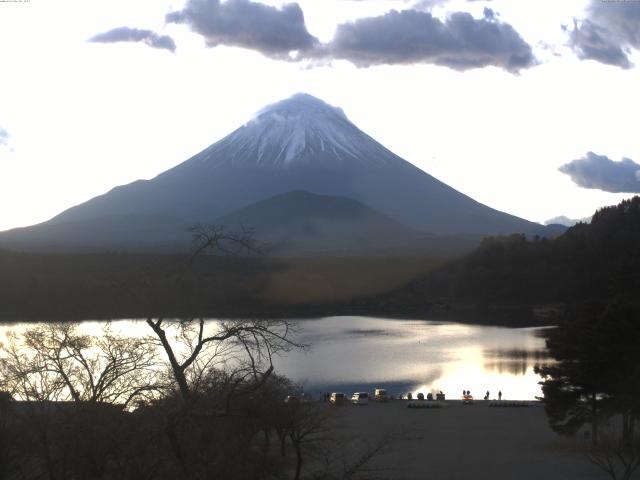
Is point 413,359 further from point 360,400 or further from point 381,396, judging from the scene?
point 360,400

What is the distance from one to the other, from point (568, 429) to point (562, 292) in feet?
129

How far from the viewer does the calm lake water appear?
1959 cm

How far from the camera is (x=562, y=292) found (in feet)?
161

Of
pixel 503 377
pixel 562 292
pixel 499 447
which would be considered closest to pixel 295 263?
pixel 562 292

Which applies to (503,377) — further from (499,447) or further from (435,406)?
(499,447)

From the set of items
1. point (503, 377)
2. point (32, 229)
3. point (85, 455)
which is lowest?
point (503, 377)

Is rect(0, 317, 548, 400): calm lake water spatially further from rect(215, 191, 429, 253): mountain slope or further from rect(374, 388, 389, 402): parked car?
rect(215, 191, 429, 253): mountain slope

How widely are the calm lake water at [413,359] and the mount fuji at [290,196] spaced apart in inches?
2279

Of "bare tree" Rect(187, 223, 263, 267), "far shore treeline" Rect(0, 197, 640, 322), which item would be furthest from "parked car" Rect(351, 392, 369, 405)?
"far shore treeline" Rect(0, 197, 640, 322)

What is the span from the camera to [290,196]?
114625 mm

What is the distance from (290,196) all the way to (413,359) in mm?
90889

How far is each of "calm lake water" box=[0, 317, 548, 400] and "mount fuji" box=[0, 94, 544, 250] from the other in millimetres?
57884

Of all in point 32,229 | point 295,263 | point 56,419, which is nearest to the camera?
point 56,419

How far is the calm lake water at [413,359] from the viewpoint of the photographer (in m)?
19.6
